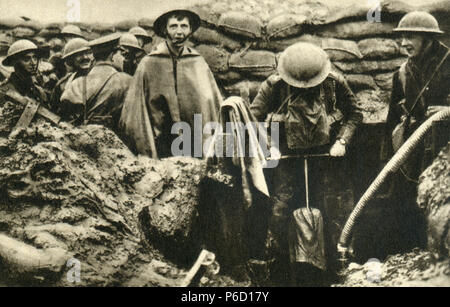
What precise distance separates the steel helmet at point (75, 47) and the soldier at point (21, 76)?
12.6 inches

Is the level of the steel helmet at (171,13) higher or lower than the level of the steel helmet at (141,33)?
higher

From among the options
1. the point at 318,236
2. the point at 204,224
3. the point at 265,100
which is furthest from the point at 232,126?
the point at 318,236

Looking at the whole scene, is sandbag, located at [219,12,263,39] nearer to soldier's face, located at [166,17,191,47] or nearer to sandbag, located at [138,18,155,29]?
soldier's face, located at [166,17,191,47]

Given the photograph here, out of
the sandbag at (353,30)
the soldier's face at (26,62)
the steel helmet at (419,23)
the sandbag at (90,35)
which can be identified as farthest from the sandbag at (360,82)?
the soldier's face at (26,62)

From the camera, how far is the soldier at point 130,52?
5.73m

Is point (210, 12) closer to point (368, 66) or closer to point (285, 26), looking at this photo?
point (285, 26)

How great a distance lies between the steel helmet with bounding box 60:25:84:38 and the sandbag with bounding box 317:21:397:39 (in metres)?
2.46

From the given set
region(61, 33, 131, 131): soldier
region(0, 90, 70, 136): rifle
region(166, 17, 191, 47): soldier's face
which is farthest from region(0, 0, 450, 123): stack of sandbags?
region(0, 90, 70, 136): rifle

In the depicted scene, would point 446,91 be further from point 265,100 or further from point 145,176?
point 145,176

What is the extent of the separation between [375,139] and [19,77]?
3652 millimetres

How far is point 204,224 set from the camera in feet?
17.9

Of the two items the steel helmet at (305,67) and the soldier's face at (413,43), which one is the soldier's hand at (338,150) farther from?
the soldier's face at (413,43)

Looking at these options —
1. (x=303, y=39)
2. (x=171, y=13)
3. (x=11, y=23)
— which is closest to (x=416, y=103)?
(x=303, y=39)

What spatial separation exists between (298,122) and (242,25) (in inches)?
46.1
